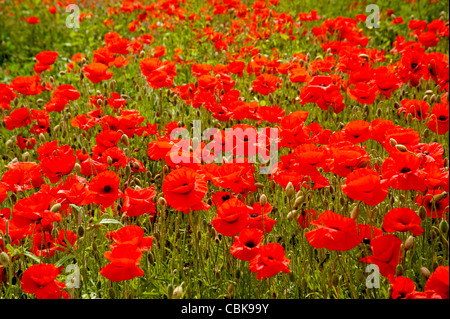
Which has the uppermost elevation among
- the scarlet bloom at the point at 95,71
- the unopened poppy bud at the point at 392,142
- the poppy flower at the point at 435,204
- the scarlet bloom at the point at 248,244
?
the scarlet bloom at the point at 95,71

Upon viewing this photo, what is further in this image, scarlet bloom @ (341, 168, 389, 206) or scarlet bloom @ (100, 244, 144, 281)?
scarlet bloom @ (341, 168, 389, 206)

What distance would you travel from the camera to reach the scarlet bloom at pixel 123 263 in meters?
1.40

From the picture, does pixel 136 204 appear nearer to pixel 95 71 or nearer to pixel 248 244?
pixel 248 244

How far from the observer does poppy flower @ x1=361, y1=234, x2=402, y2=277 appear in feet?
4.94

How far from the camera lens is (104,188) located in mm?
1811

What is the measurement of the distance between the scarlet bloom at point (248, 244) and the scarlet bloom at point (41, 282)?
0.54 m

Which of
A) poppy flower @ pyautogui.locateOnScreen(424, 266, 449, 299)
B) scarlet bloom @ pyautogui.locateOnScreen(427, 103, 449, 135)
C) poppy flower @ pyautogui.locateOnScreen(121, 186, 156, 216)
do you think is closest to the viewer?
poppy flower @ pyautogui.locateOnScreen(424, 266, 449, 299)

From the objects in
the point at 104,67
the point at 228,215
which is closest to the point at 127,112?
the point at 104,67

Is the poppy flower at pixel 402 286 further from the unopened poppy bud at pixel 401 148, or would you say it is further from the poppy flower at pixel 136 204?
the poppy flower at pixel 136 204

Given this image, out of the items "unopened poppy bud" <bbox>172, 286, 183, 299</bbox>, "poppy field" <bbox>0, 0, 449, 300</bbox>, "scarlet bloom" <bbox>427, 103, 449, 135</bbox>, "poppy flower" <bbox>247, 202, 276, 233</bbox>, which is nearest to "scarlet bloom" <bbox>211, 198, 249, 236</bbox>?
"poppy field" <bbox>0, 0, 449, 300</bbox>

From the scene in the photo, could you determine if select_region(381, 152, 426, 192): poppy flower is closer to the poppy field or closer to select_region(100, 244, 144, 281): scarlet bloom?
the poppy field

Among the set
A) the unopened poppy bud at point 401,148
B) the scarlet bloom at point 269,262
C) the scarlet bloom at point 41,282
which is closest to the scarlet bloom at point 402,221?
the unopened poppy bud at point 401,148

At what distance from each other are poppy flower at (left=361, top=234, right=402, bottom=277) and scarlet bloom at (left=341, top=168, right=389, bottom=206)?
0.15 metres

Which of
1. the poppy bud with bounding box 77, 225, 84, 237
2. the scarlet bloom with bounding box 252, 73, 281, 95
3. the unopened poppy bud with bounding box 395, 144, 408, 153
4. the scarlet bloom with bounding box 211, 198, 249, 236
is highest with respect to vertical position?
the scarlet bloom with bounding box 252, 73, 281, 95
